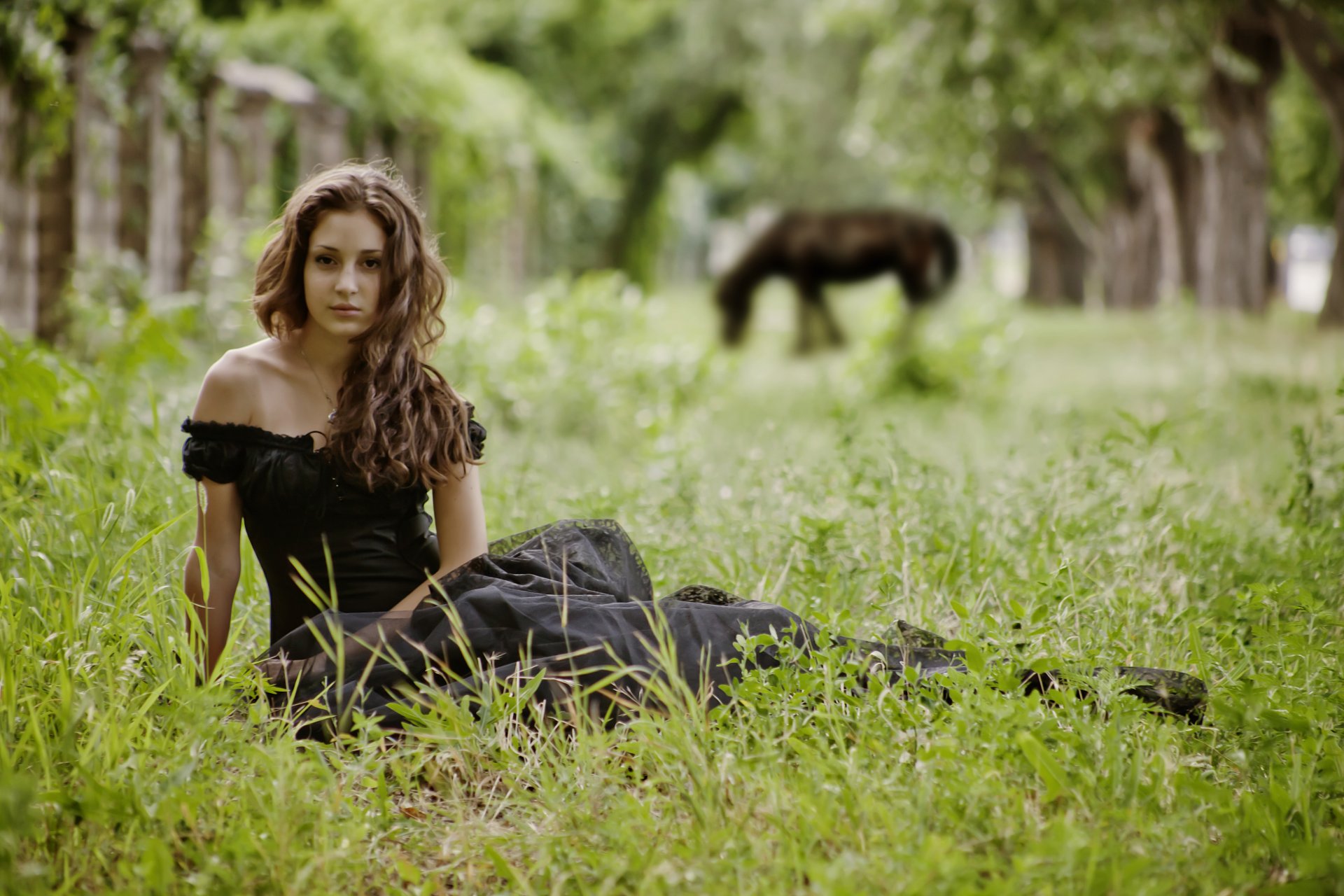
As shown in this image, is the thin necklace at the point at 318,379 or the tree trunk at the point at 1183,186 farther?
the tree trunk at the point at 1183,186

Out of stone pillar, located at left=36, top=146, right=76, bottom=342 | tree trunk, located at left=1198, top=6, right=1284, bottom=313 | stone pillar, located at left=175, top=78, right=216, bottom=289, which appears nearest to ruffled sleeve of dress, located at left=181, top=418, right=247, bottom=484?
stone pillar, located at left=36, top=146, right=76, bottom=342

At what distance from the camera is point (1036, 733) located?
8.11ft

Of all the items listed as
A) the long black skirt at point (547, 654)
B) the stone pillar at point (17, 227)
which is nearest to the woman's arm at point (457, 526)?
the long black skirt at point (547, 654)

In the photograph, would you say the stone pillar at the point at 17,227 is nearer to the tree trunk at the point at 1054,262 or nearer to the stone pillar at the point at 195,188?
the stone pillar at the point at 195,188

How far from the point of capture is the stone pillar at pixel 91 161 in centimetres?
688

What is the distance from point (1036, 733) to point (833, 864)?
2.23 ft

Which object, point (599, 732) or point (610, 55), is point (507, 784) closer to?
point (599, 732)

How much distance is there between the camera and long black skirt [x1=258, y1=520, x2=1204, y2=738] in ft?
9.05

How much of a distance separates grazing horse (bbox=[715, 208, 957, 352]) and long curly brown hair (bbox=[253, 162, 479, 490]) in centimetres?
775

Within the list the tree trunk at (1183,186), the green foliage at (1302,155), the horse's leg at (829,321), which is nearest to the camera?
the horse's leg at (829,321)

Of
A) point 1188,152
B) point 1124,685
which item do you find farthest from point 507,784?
point 1188,152

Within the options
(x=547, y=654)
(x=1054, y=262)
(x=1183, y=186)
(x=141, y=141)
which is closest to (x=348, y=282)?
(x=547, y=654)

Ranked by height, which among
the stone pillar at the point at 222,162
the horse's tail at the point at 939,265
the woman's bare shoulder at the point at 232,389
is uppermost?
the stone pillar at the point at 222,162

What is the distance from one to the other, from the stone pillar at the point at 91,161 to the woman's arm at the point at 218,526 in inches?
180
